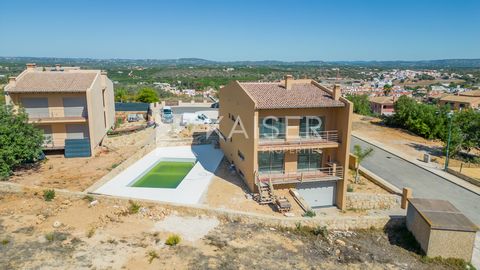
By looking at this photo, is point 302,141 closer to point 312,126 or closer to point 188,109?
point 312,126

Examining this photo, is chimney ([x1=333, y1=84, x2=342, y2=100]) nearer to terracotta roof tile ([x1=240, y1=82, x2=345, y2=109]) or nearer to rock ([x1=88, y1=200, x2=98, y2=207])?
terracotta roof tile ([x1=240, y1=82, x2=345, y2=109])

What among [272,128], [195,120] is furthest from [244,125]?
[195,120]

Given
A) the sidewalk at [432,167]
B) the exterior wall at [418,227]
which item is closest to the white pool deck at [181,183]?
the exterior wall at [418,227]

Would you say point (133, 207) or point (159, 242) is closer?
point (159, 242)

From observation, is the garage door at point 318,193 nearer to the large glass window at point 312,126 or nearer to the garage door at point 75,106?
the large glass window at point 312,126

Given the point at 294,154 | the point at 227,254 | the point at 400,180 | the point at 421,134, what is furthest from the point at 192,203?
the point at 421,134

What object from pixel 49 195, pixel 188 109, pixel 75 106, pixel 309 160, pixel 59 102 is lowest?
pixel 49 195

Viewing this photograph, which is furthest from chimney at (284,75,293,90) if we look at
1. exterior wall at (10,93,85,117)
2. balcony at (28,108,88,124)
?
exterior wall at (10,93,85,117)
